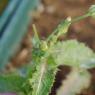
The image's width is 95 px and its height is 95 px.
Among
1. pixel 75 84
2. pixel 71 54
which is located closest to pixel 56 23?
pixel 75 84

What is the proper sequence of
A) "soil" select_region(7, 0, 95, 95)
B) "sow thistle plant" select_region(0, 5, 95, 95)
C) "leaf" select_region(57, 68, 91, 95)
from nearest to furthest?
"sow thistle plant" select_region(0, 5, 95, 95), "leaf" select_region(57, 68, 91, 95), "soil" select_region(7, 0, 95, 95)

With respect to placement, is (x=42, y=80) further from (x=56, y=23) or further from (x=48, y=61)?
(x=56, y=23)

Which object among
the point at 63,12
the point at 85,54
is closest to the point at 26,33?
the point at 63,12

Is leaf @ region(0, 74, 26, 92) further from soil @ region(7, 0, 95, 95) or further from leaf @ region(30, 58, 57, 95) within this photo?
soil @ region(7, 0, 95, 95)

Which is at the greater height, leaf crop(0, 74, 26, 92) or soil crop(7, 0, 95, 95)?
leaf crop(0, 74, 26, 92)

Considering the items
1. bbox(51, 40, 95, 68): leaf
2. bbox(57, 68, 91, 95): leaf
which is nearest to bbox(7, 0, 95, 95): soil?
bbox(57, 68, 91, 95): leaf

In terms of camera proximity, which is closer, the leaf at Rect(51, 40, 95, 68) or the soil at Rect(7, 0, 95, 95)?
the leaf at Rect(51, 40, 95, 68)

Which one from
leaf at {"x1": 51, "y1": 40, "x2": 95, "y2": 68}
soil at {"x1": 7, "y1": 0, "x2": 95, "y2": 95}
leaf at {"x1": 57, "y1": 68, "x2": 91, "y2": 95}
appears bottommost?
soil at {"x1": 7, "y1": 0, "x2": 95, "y2": 95}

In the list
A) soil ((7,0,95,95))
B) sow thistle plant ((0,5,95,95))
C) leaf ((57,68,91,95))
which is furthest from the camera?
soil ((7,0,95,95))
